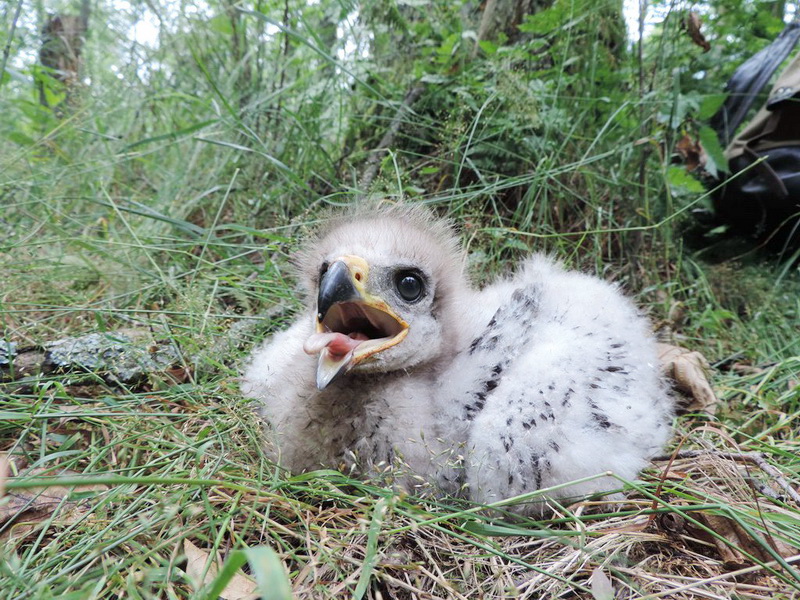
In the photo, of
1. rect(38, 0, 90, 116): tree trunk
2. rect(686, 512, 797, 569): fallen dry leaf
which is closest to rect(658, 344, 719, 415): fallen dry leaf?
rect(686, 512, 797, 569): fallen dry leaf

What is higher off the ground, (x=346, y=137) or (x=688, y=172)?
(x=346, y=137)

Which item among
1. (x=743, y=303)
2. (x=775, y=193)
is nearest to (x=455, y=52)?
(x=775, y=193)

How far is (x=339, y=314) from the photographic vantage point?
1.77 meters

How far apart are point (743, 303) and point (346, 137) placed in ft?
8.46

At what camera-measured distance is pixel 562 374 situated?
1651mm

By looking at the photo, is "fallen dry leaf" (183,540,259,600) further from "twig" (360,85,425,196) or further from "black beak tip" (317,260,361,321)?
"twig" (360,85,425,196)

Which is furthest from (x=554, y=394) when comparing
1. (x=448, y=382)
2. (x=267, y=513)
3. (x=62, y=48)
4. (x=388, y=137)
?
(x=62, y=48)

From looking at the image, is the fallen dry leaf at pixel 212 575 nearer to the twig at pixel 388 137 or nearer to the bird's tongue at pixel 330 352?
the bird's tongue at pixel 330 352

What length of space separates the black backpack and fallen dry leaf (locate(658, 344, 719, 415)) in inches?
52.0

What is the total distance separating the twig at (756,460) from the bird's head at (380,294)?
867mm

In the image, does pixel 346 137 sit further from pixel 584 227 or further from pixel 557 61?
pixel 584 227

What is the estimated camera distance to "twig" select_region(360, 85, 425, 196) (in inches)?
120

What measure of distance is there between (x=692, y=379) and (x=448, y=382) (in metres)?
1.22

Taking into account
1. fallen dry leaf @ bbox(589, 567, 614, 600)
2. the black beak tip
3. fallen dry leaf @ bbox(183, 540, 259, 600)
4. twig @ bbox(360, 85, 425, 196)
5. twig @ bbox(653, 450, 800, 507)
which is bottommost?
twig @ bbox(653, 450, 800, 507)
